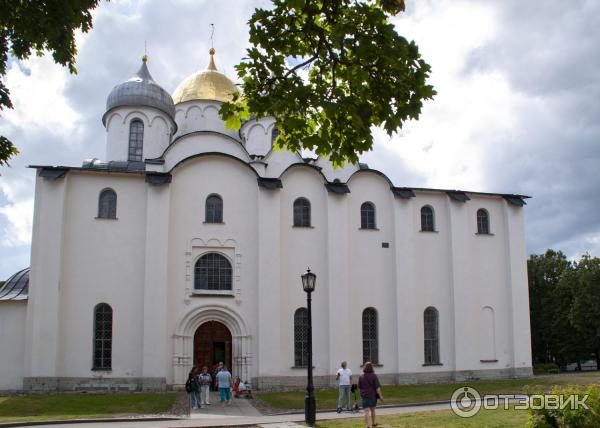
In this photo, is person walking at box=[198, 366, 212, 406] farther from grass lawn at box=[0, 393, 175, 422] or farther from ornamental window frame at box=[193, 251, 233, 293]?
ornamental window frame at box=[193, 251, 233, 293]

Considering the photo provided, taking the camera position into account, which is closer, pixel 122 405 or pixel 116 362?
pixel 122 405

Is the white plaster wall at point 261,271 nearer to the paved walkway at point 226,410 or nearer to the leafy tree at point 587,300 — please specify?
the paved walkway at point 226,410

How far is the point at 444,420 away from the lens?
13836mm

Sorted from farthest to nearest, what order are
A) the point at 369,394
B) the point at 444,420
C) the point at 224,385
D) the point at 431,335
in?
the point at 431,335 → the point at 224,385 → the point at 444,420 → the point at 369,394

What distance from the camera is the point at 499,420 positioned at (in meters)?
13.0

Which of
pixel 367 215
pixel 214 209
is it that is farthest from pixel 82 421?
pixel 367 215

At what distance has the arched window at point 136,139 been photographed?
29.9 metres

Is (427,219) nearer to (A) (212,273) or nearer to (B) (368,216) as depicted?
(B) (368,216)

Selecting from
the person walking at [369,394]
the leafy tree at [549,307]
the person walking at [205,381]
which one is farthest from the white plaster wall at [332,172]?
the leafy tree at [549,307]

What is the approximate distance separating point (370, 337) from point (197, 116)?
1594cm

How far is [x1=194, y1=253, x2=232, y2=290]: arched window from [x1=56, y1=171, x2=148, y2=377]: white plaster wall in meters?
2.37

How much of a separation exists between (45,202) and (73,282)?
351 cm

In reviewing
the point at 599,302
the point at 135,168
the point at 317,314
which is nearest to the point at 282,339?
the point at 317,314

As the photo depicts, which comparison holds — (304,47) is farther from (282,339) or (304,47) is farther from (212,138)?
(212,138)
